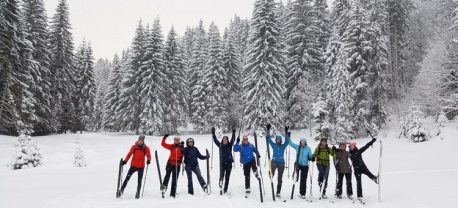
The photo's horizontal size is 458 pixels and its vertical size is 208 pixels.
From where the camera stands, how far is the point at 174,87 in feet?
140

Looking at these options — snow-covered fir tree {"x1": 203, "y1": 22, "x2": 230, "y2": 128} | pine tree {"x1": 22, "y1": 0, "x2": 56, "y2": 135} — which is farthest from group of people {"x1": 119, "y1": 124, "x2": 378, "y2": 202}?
snow-covered fir tree {"x1": 203, "y1": 22, "x2": 230, "y2": 128}

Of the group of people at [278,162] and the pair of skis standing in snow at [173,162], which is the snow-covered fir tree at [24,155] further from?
the group of people at [278,162]

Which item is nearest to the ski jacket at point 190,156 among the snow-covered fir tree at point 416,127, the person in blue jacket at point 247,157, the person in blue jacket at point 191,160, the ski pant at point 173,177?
the person in blue jacket at point 191,160

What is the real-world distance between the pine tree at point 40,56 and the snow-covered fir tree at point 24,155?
14817mm

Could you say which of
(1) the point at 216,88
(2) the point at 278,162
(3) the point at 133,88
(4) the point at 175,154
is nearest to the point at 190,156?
(4) the point at 175,154

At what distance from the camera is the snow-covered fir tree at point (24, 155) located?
51.2 feet

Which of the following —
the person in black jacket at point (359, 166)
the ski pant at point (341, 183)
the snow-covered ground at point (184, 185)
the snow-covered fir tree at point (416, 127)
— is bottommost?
the snow-covered ground at point (184, 185)

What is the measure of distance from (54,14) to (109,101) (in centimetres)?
1778

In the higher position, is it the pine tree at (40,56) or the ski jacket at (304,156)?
the pine tree at (40,56)

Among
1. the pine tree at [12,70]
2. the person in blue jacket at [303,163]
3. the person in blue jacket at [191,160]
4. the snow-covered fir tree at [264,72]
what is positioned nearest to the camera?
the person in blue jacket at [303,163]

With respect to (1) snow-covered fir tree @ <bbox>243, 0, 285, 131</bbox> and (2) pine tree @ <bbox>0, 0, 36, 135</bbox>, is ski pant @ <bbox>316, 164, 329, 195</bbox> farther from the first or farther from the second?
(2) pine tree @ <bbox>0, 0, 36, 135</bbox>

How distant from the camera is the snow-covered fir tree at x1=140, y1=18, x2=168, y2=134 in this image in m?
36.5

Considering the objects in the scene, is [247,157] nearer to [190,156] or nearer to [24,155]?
[190,156]

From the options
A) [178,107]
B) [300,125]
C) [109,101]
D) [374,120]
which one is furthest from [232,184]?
[109,101]
